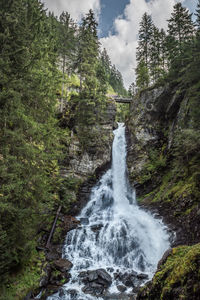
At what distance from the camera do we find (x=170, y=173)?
A: 17031 millimetres

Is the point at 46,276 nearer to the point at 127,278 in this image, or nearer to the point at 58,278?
the point at 58,278

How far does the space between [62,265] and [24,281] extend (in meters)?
2.79

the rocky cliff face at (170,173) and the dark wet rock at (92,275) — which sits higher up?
the rocky cliff face at (170,173)

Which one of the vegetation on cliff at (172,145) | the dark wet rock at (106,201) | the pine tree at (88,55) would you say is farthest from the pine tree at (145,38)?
the dark wet rock at (106,201)

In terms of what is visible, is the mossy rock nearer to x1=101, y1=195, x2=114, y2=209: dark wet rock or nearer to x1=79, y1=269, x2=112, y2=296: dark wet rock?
x1=79, y1=269, x2=112, y2=296: dark wet rock

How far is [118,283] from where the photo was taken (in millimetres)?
8328

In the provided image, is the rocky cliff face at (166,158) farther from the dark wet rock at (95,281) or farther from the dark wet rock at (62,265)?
the dark wet rock at (62,265)

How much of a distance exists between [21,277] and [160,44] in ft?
118

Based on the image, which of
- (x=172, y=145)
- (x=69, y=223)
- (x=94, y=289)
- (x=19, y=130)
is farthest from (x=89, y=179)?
(x=19, y=130)

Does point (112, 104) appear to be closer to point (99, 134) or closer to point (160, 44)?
point (99, 134)

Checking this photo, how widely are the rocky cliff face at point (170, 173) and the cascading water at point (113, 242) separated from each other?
125 centimetres

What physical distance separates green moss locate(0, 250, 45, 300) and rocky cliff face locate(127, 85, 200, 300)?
17.1 feet

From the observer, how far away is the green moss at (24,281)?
6202mm

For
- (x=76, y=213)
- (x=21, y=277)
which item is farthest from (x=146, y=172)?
(x=21, y=277)
